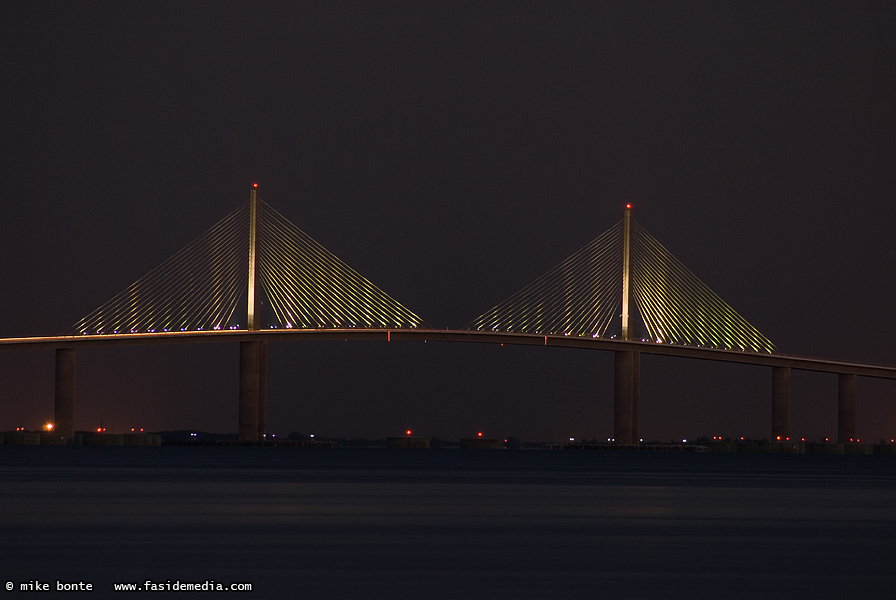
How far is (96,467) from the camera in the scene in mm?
57500

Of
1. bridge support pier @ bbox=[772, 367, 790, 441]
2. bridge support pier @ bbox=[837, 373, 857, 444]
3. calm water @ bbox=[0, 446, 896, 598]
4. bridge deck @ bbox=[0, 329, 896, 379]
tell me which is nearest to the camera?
calm water @ bbox=[0, 446, 896, 598]

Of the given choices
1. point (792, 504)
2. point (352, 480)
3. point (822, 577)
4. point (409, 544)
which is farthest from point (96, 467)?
point (822, 577)

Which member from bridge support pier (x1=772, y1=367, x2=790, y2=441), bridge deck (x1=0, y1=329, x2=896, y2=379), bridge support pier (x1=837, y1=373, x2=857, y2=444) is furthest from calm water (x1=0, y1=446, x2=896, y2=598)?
bridge support pier (x1=837, y1=373, x2=857, y2=444)

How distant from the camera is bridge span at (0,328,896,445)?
269ft

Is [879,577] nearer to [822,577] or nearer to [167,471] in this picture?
[822,577]

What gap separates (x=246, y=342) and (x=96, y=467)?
25878 millimetres

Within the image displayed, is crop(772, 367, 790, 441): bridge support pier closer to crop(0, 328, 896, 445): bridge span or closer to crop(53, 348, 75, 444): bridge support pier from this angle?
crop(0, 328, 896, 445): bridge span

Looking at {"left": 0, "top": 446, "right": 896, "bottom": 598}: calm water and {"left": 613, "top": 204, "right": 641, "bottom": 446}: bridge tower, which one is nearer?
{"left": 0, "top": 446, "right": 896, "bottom": 598}: calm water

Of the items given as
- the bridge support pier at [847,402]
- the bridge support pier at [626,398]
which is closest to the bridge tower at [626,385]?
the bridge support pier at [626,398]

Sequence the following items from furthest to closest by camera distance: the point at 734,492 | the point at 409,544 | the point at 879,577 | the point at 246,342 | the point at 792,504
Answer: the point at 246,342 → the point at 734,492 → the point at 792,504 → the point at 409,544 → the point at 879,577

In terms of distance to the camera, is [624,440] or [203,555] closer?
[203,555]

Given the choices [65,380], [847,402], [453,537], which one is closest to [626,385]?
[847,402]

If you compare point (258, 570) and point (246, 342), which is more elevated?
point (246, 342)

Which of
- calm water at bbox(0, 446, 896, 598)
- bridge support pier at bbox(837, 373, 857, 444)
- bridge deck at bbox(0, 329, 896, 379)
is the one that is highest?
bridge deck at bbox(0, 329, 896, 379)
